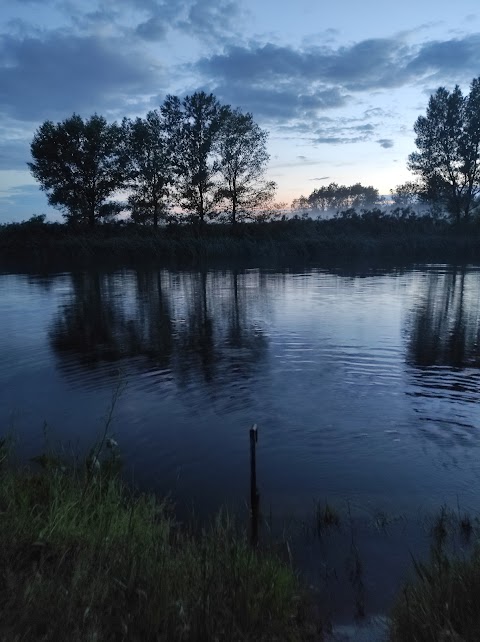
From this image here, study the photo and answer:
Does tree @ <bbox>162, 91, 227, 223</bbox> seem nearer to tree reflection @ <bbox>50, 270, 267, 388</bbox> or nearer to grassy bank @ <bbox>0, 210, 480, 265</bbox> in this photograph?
grassy bank @ <bbox>0, 210, 480, 265</bbox>

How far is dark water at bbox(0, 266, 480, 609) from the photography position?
6074 millimetres

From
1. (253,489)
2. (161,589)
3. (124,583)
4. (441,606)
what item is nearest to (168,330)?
(253,489)

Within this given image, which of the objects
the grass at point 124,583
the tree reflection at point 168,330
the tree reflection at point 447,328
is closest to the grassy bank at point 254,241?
the tree reflection at point 168,330

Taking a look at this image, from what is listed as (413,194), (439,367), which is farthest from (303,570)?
(413,194)

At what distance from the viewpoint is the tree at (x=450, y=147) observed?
48625mm

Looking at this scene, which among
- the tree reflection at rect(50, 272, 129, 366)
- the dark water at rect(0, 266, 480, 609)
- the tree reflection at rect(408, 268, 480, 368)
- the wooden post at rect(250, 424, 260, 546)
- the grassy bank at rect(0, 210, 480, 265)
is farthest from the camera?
the grassy bank at rect(0, 210, 480, 265)

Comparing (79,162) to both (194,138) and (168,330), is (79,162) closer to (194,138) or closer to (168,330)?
(194,138)

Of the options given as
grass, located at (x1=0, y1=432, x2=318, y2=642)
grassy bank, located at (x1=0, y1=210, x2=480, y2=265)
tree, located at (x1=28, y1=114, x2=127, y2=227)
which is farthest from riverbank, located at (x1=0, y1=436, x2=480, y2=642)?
tree, located at (x1=28, y1=114, x2=127, y2=227)

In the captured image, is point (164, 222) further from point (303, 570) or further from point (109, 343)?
point (303, 570)

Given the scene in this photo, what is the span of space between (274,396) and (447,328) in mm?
8413

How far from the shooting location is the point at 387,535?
4.99 m

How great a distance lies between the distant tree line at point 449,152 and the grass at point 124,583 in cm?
5357

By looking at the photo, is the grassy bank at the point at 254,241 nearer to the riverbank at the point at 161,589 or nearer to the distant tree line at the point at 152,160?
the distant tree line at the point at 152,160

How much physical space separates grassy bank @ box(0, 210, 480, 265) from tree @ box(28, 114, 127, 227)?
A: 11.2ft
